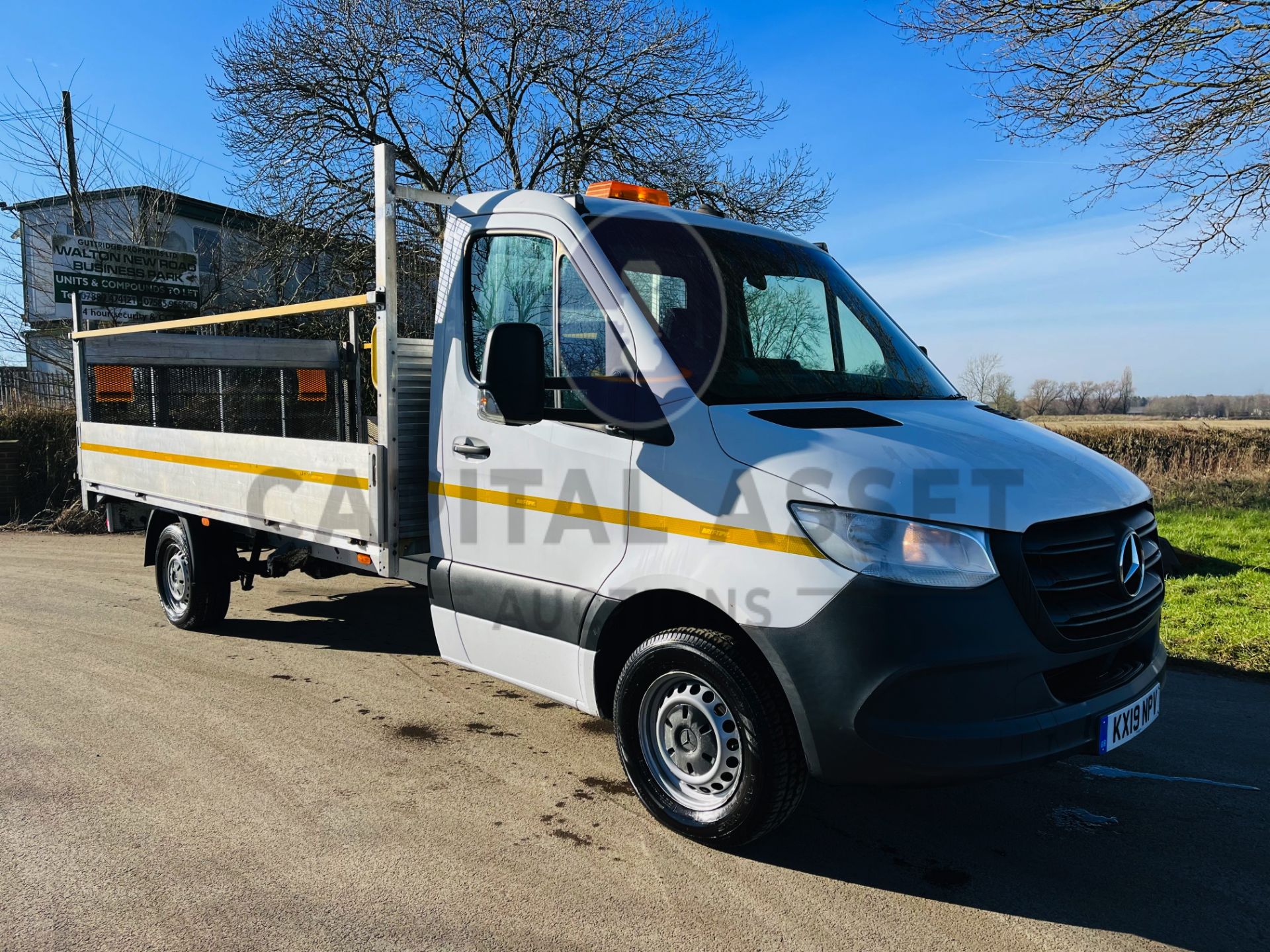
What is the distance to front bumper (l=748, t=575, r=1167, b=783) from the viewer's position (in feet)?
9.23

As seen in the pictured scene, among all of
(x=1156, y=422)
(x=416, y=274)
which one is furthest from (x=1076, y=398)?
(x=416, y=274)

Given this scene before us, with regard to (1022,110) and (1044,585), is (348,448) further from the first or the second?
(1022,110)

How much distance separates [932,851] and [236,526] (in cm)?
480

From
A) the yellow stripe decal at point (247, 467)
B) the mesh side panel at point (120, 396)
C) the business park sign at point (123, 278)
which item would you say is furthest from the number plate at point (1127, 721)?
the business park sign at point (123, 278)

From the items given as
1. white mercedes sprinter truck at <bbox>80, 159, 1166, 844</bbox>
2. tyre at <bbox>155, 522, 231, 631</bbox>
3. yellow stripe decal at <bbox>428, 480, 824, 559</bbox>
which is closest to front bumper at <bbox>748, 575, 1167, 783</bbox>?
white mercedes sprinter truck at <bbox>80, 159, 1166, 844</bbox>

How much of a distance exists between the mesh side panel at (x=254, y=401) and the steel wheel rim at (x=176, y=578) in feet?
3.33

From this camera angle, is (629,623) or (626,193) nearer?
(629,623)

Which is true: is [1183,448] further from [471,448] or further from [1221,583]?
[471,448]

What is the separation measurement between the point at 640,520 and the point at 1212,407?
1917 cm

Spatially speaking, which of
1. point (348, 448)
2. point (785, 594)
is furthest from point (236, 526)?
point (785, 594)

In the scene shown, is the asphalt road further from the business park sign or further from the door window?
the business park sign

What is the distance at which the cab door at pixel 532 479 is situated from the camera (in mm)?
3645

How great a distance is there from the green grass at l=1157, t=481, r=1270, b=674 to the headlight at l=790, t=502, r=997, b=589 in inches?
161

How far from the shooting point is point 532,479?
3.87 meters
